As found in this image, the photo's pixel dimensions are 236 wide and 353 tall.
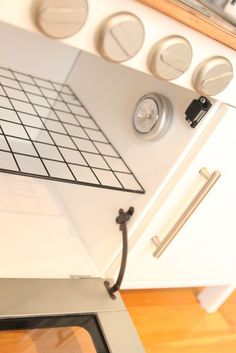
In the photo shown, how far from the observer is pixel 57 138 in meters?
1.10

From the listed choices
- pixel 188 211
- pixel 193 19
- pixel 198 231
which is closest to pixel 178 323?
pixel 198 231

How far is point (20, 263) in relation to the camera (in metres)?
0.75

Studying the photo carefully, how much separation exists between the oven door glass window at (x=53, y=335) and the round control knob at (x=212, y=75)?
481 millimetres

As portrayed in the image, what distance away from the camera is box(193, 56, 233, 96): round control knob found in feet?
1.97

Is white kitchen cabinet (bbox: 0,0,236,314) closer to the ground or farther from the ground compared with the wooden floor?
farther from the ground

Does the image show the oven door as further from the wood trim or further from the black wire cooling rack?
the wood trim

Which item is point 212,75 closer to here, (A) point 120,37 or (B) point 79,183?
(A) point 120,37

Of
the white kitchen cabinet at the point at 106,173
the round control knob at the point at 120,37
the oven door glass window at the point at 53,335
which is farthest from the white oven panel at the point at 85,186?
the round control knob at the point at 120,37

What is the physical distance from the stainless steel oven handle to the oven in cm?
6

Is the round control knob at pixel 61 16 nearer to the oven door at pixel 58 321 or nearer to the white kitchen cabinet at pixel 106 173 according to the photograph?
the white kitchen cabinet at pixel 106 173

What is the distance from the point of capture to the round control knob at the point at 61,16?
1.41 feet

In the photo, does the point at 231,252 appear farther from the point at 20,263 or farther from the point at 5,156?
the point at 5,156

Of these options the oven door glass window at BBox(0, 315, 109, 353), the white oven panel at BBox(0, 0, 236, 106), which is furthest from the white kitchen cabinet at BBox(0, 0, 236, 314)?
the oven door glass window at BBox(0, 315, 109, 353)

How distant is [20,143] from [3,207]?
0.32 metres
